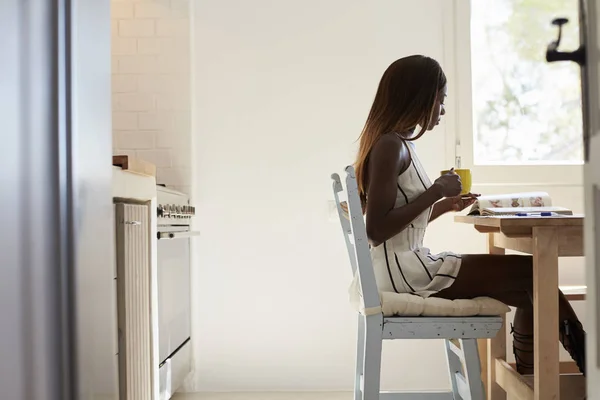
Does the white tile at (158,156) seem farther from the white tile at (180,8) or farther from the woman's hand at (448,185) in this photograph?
the woman's hand at (448,185)

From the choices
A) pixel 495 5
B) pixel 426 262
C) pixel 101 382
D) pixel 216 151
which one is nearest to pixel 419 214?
pixel 426 262

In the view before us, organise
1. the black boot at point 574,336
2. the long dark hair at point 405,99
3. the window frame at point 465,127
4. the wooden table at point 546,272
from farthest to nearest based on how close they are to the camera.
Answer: the window frame at point 465,127
the long dark hair at point 405,99
the black boot at point 574,336
the wooden table at point 546,272

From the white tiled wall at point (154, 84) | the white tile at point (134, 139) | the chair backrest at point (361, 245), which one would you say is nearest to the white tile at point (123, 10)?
the white tiled wall at point (154, 84)

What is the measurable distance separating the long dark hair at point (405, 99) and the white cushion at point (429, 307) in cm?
39

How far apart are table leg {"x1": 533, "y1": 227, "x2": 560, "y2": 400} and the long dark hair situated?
0.50m

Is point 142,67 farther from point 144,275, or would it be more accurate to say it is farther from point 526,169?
point 526,169

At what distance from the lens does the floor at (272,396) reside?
2.93 meters

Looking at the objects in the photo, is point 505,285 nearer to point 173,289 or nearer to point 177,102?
point 173,289

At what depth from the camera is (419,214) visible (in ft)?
6.15

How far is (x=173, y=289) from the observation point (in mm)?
2705

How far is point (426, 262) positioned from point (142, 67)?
1.82m

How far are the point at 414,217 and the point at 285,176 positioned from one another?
1.31 meters

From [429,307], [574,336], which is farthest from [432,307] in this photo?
[574,336]

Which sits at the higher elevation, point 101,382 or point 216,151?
point 216,151
